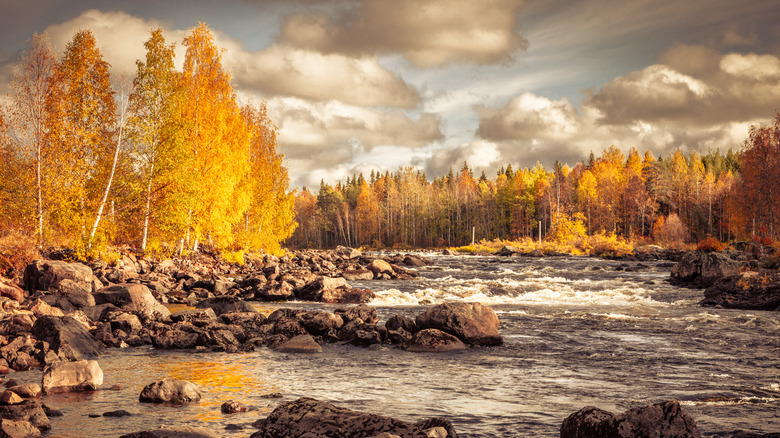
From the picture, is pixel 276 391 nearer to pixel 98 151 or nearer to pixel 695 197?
pixel 98 151

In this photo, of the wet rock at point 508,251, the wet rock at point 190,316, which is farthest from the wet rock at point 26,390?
the wet rock at point 508,251

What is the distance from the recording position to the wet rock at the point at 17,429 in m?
6.41

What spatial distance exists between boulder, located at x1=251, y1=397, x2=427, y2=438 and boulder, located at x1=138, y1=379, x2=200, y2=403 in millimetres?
2821

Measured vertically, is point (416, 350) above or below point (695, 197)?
below

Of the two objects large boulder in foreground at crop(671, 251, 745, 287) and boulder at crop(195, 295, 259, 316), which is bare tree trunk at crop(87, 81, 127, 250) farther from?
large boulder in foreground at crop(671, 251, 745, 287)

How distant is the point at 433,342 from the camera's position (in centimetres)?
1419

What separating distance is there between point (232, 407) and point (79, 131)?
21.8 metres

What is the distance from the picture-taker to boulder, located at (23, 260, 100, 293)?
19766 mm

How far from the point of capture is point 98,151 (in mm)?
26016

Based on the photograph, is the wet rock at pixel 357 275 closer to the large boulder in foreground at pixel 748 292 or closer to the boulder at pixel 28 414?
the large boulder in foreground at pixel 748 292

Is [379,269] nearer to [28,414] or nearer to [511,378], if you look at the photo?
[511,378]

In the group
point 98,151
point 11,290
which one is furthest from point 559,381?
point 98,151

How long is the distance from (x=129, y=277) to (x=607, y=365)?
21.8 metres

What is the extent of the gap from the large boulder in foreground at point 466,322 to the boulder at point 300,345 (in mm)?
3115
